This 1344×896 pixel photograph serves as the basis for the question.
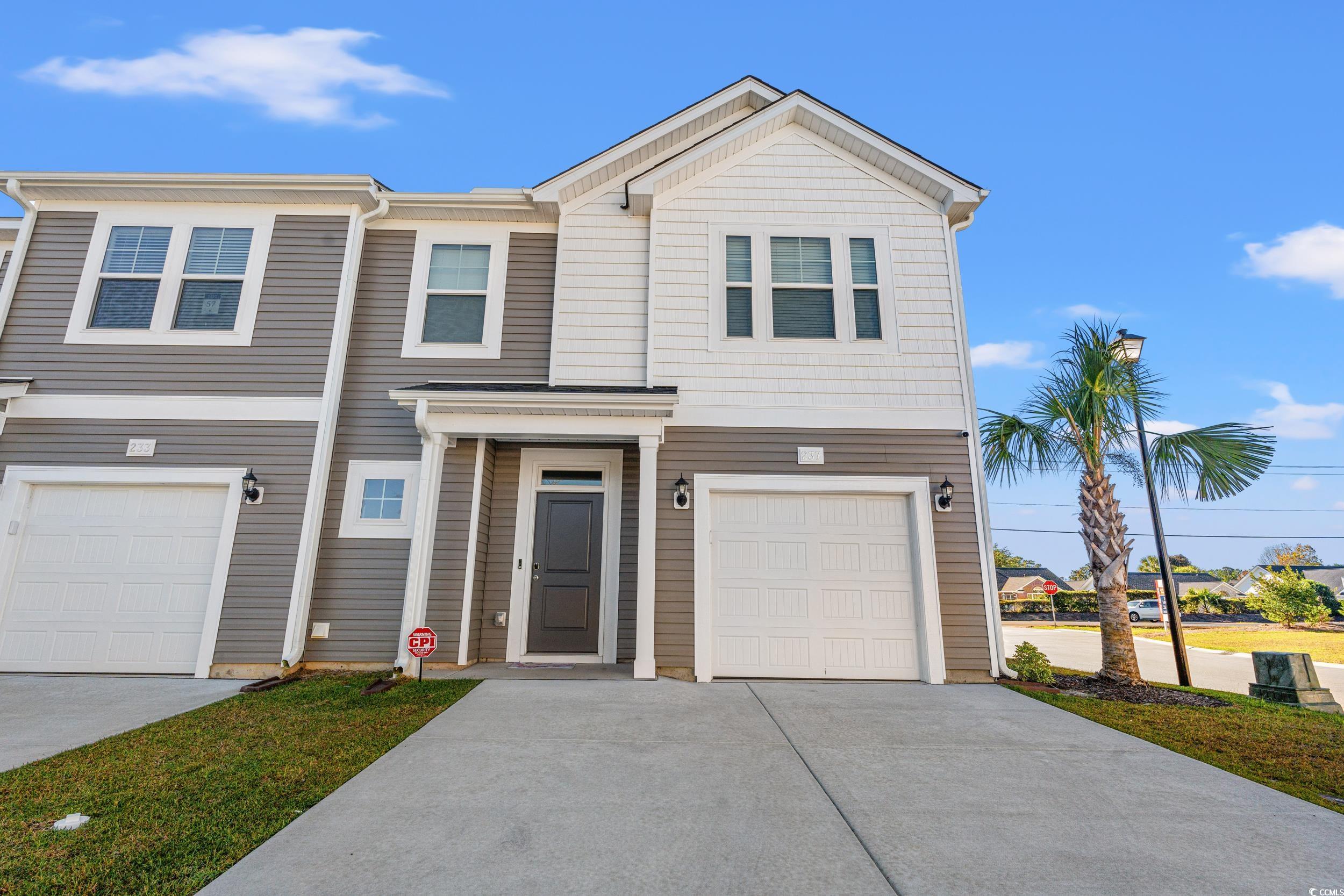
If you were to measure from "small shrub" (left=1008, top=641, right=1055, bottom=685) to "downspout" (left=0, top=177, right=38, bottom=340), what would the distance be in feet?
39.0

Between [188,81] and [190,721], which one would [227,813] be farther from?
[188,81]

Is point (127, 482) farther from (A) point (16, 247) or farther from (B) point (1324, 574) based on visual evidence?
(B) point (1324, 574)

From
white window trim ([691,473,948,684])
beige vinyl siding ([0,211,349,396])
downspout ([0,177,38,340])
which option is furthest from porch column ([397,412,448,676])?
downspout ([0,177,38,340])

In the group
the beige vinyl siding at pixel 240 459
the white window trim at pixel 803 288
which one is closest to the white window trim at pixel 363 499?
the beige vinyl siding at pixel 240 459

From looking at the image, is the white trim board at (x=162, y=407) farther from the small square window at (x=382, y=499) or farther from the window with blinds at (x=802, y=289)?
the window with blinds at (x=802, y=289)

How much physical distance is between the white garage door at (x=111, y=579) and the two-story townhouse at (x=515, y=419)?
3 cm

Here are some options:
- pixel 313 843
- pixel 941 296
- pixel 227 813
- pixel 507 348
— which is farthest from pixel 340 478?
pixel 941 296

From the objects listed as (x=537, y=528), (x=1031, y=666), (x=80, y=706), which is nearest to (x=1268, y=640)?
(x=1031, y=666)

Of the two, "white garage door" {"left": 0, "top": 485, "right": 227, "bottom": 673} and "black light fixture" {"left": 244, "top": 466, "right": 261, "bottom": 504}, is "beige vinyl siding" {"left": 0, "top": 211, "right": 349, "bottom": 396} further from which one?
"white garage door" {"left": 0, "top": 485, "right": 227, "bottom": 673}

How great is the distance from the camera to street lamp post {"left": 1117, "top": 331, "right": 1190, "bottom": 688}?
6.79 metres

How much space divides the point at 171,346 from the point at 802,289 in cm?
733

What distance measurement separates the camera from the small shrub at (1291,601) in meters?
23.9

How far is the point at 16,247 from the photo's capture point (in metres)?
6.75

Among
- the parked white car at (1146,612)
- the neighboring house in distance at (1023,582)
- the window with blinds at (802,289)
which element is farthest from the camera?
the neighboring house in distance at (1023,582)
